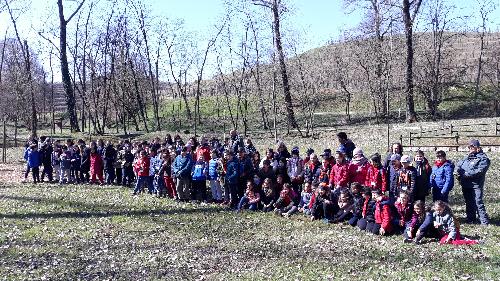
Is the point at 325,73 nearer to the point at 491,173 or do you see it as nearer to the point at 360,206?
the point at 491,173

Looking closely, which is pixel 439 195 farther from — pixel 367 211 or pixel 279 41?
pixel 279 41

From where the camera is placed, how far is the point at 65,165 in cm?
2503

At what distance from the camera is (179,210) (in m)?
18.3

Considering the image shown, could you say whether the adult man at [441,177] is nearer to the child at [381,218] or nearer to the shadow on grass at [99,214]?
the child at [381,218]

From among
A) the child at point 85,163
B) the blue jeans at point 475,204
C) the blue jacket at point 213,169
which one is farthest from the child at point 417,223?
the child at point 85,163

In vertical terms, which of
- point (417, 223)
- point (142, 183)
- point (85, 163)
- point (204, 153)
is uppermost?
point (204, 153)

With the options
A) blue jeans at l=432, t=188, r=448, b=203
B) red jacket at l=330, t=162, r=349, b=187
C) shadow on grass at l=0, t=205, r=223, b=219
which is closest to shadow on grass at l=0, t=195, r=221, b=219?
shadow on grass at l=0, t=205, r=223, b=219

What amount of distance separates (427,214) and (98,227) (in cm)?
955

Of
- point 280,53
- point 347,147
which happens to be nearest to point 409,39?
point 280,53

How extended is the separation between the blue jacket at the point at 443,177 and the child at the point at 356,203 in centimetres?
198

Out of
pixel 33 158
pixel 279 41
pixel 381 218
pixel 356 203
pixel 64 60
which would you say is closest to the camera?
pixel 381 218

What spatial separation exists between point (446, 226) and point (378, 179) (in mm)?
2899

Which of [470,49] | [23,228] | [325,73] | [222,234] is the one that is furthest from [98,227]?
[470,49]

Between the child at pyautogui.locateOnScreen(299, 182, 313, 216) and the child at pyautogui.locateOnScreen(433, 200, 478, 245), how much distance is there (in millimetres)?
4800
